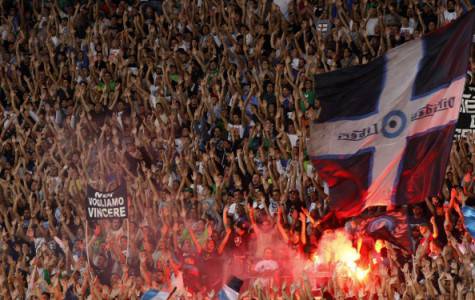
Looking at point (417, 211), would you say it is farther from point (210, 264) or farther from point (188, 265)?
point (188, 265)

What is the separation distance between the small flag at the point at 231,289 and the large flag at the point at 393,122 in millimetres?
2534

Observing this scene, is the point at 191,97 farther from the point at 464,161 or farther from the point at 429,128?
the point at 429,128

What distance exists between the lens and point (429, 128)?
1091cm

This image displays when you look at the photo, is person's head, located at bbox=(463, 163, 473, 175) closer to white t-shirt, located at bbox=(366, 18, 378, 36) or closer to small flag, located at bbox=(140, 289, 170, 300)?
white t-shirt, located at bbox=(366, 18, 378, 36)

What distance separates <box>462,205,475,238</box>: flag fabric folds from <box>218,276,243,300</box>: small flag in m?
2.51

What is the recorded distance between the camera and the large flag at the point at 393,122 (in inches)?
427

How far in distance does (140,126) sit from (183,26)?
1.93m

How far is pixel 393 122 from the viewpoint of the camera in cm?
1112

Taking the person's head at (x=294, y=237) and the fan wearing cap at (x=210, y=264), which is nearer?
the fan wearing cap at (x=210, y=264)

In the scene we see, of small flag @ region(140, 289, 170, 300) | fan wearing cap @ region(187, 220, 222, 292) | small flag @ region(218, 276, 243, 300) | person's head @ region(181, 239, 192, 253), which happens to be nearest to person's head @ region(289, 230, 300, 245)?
fan wearing cap @ region(187, 220, 222, 292)

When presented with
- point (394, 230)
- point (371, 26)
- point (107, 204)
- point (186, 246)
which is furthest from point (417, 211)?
point (371, 26)

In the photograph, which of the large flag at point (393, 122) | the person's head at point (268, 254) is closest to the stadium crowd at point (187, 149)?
the person's head at point (268, 254)

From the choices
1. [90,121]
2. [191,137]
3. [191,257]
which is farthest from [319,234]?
[90,121]

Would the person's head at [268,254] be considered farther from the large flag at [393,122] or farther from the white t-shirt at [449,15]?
the white t-shirt at [449,15]
